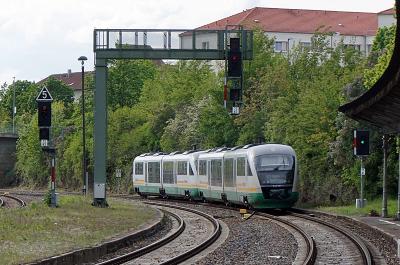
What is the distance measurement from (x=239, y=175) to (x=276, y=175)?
2321 millimetres

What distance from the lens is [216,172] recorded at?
4303 cm

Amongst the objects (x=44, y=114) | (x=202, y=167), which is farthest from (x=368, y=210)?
(x=202, y=167)

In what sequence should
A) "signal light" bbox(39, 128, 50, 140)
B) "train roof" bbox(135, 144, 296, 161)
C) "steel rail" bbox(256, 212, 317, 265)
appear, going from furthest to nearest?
"train roof" bbox(135, 144, 296, 161) → "signal light" bbox(39, 128, 50, 140) → "steel rail" bbox(256, 212, 317, 265)

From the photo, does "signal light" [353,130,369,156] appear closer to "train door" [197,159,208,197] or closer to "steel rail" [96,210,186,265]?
"steel rail" [96,210,186,265]

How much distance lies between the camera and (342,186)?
40.9m

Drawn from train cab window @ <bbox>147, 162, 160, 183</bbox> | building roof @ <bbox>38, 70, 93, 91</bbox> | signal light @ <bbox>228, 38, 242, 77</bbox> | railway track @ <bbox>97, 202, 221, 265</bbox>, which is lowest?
railway track @ <bbox>97, 202, 221, 265</bbox>

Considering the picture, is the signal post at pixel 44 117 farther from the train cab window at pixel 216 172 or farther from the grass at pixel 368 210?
the grass at pixel 368 210

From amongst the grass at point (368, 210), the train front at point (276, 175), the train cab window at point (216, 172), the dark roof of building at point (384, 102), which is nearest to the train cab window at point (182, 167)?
the train cab window at point (216, 172)

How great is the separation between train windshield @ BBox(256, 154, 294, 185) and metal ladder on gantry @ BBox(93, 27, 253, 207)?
441 centimetres

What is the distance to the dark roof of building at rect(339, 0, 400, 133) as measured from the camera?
15226 millimetres

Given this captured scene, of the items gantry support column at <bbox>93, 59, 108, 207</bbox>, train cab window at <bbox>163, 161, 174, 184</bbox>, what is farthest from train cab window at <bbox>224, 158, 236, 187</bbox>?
train cab window at <bbox>163, 161, 174, 184</bbox>

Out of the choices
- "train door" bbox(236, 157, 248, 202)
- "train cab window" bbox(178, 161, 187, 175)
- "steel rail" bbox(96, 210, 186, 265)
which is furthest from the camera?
"train cab window" bbox(178, 161, 187, 175)

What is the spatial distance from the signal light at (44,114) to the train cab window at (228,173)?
30.9ft

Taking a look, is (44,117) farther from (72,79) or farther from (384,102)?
(72,79)
